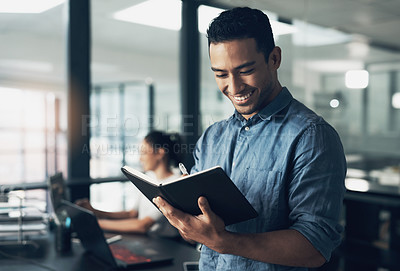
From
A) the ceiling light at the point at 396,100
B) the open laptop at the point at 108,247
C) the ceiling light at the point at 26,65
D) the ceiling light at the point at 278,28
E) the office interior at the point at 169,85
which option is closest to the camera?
the ceiling light at the point at 278,28

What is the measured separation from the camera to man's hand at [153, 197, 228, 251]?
3.05ft

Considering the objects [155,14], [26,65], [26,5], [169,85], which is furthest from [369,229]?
[169,85]

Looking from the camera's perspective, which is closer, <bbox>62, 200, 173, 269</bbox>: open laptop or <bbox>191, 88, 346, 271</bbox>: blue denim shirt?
<bbox>191, 88, 346, 271</bbox>: blue denim shirt

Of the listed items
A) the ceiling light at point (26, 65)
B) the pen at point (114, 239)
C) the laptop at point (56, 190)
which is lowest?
the pen at point (114, 239)

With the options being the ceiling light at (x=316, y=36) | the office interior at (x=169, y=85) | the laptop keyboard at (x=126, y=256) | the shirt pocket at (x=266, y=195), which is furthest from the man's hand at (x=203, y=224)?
the ceiling light at (x=316, y=36)

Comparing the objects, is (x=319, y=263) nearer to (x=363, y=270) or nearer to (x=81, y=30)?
(x=363, y=270)

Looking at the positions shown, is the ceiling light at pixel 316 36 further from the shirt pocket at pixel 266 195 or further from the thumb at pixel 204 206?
the thumb at pixel 204 206

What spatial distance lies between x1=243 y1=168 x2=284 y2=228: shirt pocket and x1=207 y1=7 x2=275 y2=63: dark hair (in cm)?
35

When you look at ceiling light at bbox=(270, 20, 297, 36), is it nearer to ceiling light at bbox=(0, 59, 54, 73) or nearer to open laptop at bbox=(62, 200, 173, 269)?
open laptop at bbox=(62, 200, 173, 269)

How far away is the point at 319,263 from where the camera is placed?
3.23 feet

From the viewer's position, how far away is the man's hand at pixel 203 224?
931 mm

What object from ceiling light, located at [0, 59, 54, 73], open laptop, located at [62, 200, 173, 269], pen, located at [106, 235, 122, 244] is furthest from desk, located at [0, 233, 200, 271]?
ceiling light, located at [0, 59, 54, 73]

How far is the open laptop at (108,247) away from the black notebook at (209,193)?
0.67 m

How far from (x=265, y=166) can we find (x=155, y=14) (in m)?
3.77
